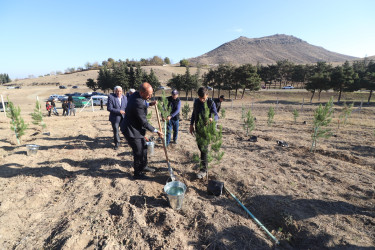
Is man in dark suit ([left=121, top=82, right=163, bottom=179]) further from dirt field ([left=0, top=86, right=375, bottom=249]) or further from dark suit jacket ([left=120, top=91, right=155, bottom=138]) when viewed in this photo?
dirt field ([left=0, top=86, right=375, bottom=249])

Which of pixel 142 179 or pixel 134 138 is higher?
pixel 134 138

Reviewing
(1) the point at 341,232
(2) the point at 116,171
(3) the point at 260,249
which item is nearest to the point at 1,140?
(2) the point at 116,171

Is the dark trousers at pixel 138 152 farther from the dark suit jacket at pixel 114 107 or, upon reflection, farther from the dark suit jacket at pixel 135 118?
the dark suit jacket at pixel 114 107

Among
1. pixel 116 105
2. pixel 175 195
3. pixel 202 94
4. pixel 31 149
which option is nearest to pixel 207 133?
pixel 202 94

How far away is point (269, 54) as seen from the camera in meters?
147

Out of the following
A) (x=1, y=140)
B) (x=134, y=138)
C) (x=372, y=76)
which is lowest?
(x=1, y=140)

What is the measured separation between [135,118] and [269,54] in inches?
6603

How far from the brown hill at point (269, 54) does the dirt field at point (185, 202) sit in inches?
4866

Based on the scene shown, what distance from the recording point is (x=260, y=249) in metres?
2.44

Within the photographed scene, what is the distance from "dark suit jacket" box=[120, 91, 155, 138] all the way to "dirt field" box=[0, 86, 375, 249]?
3.63 ft

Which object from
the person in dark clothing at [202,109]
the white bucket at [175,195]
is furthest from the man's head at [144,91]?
the white bucket at [175,195]

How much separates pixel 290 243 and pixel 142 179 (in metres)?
2.91

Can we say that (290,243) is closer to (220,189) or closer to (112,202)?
(220,189)

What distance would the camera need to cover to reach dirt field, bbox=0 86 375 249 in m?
2.56
